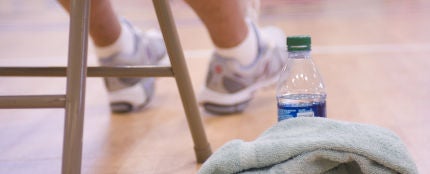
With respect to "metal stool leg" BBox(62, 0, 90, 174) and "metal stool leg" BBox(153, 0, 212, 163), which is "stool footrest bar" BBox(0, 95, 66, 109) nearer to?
"metal stool leg" BBox(62, 0, 90, 174)

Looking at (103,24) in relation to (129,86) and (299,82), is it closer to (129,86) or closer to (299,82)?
(129,86)

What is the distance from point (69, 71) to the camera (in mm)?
916

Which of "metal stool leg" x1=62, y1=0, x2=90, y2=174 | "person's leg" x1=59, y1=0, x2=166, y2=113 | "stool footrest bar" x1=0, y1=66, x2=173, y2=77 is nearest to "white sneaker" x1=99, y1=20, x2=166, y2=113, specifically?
"person's leg" x1=59, y1=0, x2=166, y2=113

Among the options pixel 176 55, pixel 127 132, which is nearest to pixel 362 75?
pixel 127 132

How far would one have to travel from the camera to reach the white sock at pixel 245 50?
1.68m

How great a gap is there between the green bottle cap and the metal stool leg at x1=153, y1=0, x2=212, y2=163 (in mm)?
225

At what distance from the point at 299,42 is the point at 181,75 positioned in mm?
261

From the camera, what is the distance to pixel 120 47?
5.78 ft

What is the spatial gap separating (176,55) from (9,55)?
1.75 m

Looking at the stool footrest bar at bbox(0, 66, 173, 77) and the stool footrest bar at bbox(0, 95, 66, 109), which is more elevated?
the stool footrest bar at bbox(0, 66, 173, 77)

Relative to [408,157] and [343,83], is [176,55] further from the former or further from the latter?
[343,83]

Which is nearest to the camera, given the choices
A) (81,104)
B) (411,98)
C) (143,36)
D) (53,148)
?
(81,104)

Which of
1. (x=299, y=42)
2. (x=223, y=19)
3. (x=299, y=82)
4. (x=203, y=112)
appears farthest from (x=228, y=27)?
(x=299, y=42)

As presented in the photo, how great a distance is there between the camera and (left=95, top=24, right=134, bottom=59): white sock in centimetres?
175
